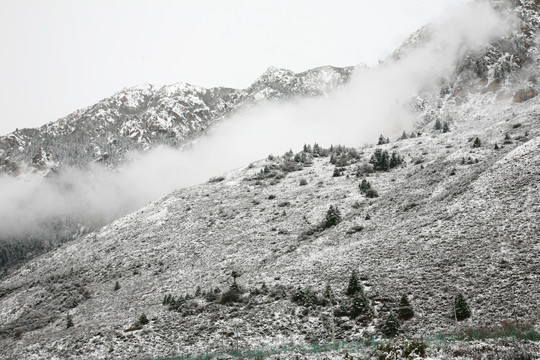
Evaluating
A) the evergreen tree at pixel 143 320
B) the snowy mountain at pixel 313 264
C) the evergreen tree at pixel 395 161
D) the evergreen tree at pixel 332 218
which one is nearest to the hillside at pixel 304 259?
the snowy mountain at pixel 313 264

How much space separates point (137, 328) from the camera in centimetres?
3344

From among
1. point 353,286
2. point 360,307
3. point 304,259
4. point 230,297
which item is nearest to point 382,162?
point 304,259

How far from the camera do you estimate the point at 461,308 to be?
2277cm

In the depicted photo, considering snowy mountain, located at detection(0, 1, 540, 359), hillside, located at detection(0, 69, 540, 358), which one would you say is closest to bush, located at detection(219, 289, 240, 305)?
snowy mountain, located at detection(0, 1, 540, 359)

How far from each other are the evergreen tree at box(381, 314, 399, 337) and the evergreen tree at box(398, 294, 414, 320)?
111 centimetres

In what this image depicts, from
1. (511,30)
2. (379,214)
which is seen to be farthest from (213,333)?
(511,30)

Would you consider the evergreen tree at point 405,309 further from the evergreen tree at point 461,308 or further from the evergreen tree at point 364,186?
the evergreen tree at point 364,186

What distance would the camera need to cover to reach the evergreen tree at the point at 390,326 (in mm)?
23406

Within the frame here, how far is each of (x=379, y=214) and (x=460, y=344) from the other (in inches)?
1205

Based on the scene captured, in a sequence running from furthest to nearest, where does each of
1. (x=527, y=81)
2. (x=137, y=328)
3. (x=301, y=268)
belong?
(x=527, y=81)
(x=301, y=268)
(x=137, y=328)

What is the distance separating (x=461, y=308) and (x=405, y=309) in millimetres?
3711

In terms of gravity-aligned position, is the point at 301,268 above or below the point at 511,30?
below

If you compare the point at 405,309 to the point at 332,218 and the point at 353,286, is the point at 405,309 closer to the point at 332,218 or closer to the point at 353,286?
the point at 353,286

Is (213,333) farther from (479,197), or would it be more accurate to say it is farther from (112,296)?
(479,197)
